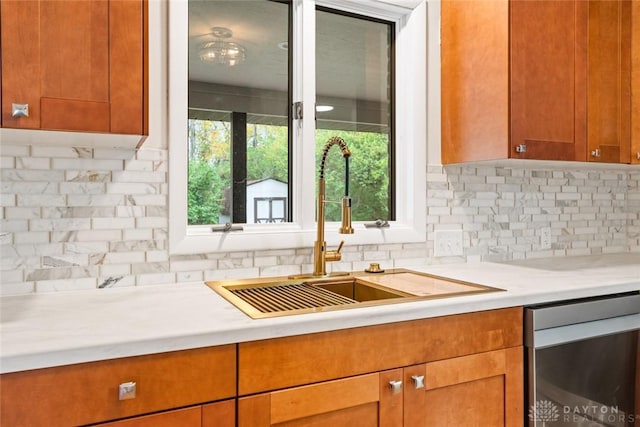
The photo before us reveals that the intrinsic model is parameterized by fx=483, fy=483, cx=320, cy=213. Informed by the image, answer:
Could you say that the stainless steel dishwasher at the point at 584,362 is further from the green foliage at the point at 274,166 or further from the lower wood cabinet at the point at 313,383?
the green foliage at the point at 274,166

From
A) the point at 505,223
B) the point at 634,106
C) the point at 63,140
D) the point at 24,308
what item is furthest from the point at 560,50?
the point at 24,308

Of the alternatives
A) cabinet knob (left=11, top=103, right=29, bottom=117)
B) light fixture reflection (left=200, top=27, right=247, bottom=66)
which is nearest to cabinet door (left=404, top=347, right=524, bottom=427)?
cabinet knob (left=11, top=103, right=29, bottom=117)

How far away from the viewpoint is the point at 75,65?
49.0 inches

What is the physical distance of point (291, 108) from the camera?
6.61 ft

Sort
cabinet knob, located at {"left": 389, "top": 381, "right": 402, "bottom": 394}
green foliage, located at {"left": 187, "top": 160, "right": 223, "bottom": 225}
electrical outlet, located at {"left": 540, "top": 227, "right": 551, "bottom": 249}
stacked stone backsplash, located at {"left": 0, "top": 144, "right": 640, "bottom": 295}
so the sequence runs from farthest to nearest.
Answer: electrical outlet, located at {"left": 540, "top": 227, "right": 551, "bottom": 249}
green foliage, located at {"left": 187, "top": 160, "right": 223, "bottom": 225}
stacked stone backsplash, located at {"left": 0, "top": 144, "right": 640, "bottom": 295}
cabinet knob, located at {"left": 389, "top": 381, "right": 402, "bottom": 394}

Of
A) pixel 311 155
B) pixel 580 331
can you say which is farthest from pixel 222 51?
pixel 580 331

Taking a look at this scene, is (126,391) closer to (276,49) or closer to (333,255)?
(333,255)

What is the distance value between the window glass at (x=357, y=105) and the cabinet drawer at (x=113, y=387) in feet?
3.59

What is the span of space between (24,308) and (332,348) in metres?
0.85

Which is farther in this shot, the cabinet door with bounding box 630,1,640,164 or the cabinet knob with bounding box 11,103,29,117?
the cabinet door with bounding box 630,1,640,164

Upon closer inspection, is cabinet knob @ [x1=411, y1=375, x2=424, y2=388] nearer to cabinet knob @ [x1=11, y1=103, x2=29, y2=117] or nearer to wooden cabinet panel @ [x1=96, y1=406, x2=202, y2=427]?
wooden cabinet panel @ [x1=96, y1=406, x2=202, y2=427]

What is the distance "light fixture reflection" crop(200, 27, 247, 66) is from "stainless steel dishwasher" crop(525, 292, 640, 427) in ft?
4.67

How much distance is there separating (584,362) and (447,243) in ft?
2.42

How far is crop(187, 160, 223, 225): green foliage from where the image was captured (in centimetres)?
183
